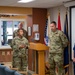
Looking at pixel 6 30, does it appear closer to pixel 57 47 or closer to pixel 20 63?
pixel 20 63

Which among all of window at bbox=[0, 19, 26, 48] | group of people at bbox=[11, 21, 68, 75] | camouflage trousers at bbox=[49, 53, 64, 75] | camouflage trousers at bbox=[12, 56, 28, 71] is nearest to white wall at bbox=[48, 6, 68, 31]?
group of people at bbox=[11, 21, 68, 75]

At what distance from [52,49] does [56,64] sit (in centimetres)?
48

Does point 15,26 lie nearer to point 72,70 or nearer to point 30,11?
point 30,11

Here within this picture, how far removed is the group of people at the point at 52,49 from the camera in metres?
6.40

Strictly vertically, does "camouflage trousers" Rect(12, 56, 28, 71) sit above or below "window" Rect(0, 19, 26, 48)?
below

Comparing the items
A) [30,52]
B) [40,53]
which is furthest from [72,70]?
[30,52]

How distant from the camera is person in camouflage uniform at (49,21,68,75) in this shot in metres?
6.37

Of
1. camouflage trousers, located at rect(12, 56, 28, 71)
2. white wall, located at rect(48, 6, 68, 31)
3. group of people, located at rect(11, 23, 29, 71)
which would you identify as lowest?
camouflage trousers, located at rect(12, 56, 28, 71)

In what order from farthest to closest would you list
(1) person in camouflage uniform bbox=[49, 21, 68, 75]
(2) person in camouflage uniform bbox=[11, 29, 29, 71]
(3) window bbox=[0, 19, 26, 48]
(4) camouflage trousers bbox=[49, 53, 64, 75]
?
(3) window bbox=[0, 19, 26, 48] < (2) person in camouflage uniform bbox=[11, 29, 29, 71] < (4) camouflage trousers bbox=[49, 53, 64, 75] < (1) person in camouflage uniform bbox=[49, 21, 68, 75]

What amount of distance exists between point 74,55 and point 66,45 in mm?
420

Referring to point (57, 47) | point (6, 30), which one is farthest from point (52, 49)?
point (6, 30)

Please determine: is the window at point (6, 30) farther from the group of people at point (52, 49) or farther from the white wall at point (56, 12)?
the group of people at point (52, 49)

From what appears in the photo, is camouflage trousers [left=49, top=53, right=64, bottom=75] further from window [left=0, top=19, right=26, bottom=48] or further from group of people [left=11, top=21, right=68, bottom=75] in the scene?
window [left=0, top=19, right=26, bottom=48]

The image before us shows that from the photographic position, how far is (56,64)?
6605mm
